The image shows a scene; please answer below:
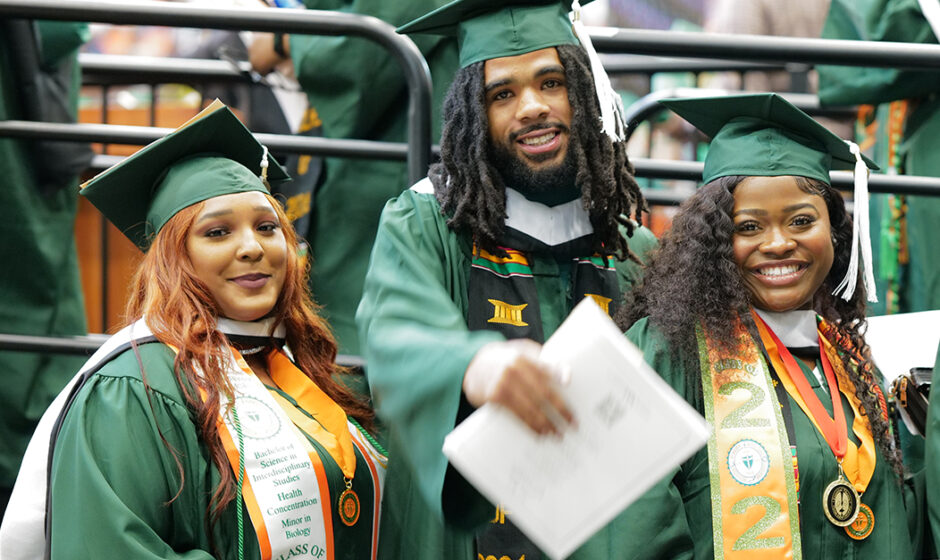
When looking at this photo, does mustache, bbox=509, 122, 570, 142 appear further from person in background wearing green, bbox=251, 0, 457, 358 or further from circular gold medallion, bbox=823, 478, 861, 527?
circular gold medallion, bbox=823, 478, 861, 527

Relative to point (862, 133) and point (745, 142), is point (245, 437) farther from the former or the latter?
point (862, 133)

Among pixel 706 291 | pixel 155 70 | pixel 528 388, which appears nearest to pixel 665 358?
pixel 706 291

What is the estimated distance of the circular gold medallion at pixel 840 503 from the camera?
3123mm

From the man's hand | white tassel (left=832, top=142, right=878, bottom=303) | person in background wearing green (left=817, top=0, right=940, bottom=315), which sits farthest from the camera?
person in background wearing green (left=817, top=0, right=940, bottom=315)

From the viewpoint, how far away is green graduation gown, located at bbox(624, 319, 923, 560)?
3115mm

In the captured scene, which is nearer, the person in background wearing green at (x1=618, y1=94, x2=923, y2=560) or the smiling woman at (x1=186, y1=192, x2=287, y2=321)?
the person in background wearing green at (x1=618, y1=94, x2=923, y2=560)

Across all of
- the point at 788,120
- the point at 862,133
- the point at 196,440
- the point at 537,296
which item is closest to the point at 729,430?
the point at 537,296

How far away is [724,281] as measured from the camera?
3320 mm

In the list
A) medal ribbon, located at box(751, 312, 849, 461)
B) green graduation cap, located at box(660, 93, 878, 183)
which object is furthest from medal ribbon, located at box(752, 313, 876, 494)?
green graduation cap, located at box(660, 93, 878, 183)

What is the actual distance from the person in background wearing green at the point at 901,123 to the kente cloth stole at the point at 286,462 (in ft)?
8.27

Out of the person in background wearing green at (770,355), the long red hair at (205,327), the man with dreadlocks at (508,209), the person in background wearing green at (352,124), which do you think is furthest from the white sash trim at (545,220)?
the person in background wearing green at (352,124)

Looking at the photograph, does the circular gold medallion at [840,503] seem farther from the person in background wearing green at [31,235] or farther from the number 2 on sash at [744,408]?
the person in background wearing green at [31,235]

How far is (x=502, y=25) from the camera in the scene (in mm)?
3359

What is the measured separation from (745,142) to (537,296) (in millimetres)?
707
